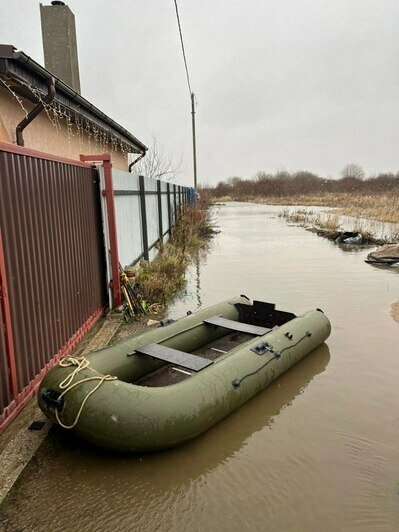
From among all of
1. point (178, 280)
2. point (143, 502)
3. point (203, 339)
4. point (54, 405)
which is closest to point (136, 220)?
point (178, 280)

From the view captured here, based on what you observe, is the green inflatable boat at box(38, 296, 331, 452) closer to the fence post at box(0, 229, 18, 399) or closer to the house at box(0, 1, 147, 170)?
the fence post at box(0, 229, 18, 399)

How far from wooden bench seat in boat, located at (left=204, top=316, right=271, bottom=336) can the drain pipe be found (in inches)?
134

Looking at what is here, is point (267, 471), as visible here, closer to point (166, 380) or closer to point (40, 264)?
point (166, 380)

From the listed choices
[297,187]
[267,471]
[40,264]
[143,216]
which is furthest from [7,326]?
[297,187]

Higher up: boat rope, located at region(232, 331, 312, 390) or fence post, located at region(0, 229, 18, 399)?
fence post, located at region(0, 229, 18, 399)

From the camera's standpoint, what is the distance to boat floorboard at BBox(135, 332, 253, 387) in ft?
13.3

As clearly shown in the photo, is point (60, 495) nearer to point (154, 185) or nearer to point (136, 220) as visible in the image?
point (136, 220)

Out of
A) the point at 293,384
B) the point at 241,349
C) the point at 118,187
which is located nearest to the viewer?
the point at 241,349

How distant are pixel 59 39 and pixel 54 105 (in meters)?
4.96

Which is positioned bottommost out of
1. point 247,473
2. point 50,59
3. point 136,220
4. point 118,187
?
point 247,473

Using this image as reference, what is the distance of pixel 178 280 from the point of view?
8.09m

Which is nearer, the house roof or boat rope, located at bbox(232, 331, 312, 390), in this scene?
boat rope, located at bbox(232, 331, 312, 390)

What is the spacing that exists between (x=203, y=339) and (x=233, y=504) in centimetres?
228

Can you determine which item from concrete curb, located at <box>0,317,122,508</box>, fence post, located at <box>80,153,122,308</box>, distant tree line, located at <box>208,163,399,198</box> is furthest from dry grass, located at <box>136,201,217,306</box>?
distant tree line, located at <box>208,163,399,198</box>
